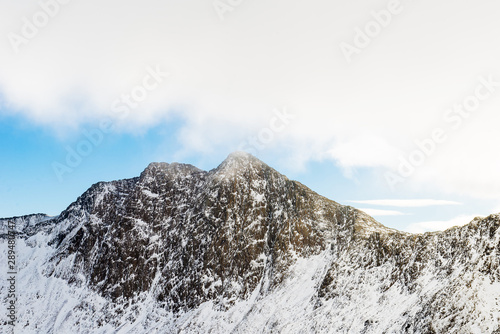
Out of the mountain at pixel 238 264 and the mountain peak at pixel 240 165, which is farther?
the mountain peak at pixel 240 165

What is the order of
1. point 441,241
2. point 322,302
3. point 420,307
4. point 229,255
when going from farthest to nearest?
point 229,255
point 322,302
point 441,241
point 420,307

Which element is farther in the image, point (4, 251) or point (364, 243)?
point (4, 251)

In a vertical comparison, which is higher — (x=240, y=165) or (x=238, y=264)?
(x=240, y=165)

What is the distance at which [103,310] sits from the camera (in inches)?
4400

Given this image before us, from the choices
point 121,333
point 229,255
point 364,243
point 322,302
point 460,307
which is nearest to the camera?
point 460,307

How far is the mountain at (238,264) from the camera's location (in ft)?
213

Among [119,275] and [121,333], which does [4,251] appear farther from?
[121,333]

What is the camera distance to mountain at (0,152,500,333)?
6481 centimetres

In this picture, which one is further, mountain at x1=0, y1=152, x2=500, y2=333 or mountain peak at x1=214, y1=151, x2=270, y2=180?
mountain peak at x1=214, y1=151, x2=270, y2=180

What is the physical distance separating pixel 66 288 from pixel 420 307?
364 ft

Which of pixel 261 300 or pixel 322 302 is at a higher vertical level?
pixel 261 300

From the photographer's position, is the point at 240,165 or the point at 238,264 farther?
the point at 240,165

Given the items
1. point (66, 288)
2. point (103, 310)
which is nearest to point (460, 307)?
point (103, 310)

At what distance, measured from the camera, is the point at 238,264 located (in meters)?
107
